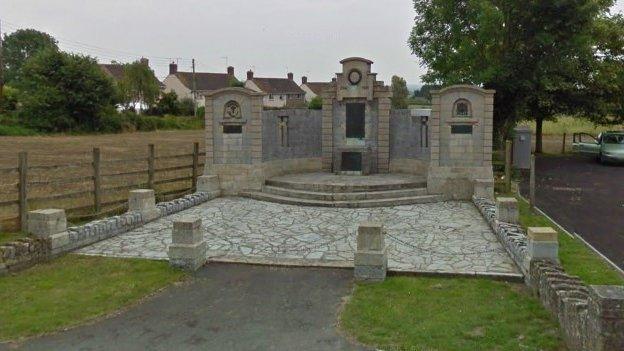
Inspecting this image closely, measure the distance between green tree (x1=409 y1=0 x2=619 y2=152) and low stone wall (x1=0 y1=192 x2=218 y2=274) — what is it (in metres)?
12.8

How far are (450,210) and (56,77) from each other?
34.3 meters

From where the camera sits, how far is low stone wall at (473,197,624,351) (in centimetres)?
438

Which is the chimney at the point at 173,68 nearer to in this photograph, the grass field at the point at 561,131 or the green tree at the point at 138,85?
the green tree at the point at 138,85

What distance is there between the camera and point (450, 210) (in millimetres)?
12727

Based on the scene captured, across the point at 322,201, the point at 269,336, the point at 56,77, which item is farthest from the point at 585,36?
the point at 56,77

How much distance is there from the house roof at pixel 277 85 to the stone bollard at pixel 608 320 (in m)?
72.1

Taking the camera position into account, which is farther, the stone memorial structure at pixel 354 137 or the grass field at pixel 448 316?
the stone memorial structure at pixel 354 137

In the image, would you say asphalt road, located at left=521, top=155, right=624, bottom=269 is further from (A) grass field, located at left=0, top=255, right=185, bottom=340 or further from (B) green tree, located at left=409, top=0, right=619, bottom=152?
(A) grass field, located at left=0, top=255, right=185, bottom=340

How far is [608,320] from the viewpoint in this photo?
4391mm

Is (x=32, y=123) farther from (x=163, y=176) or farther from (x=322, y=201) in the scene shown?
(x=322, y=201)

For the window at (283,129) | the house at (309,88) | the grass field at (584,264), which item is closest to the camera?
the grass field at (584,264)

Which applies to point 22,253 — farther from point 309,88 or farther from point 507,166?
point 309,88

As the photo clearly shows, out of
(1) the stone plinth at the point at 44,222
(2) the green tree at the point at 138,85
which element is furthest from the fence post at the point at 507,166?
(2) the green tree at the point at 138,85

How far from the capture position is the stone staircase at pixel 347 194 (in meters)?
13.3
